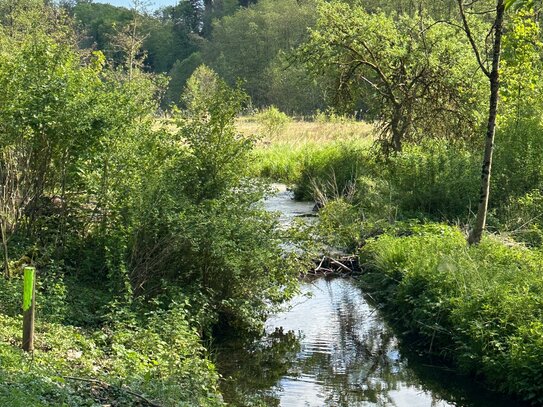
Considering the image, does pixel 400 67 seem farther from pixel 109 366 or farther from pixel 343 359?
pixel 109 366

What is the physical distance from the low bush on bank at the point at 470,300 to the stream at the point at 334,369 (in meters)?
0.32

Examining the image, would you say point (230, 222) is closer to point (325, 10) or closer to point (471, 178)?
point (471, 178)

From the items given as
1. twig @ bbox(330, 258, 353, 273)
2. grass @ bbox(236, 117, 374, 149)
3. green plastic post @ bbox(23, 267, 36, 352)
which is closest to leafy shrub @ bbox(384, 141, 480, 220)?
twig @ bbox(330, 258, 353, 273)

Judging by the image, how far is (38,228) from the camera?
10.8 m

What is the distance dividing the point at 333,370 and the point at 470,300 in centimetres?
200

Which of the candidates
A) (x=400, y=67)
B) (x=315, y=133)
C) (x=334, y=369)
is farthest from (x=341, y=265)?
(x=315, y=133)

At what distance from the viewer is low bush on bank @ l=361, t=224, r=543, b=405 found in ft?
26.7

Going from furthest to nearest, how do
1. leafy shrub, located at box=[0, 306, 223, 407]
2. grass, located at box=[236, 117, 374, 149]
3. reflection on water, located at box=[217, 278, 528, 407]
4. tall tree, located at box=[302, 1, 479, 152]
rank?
grass, located at box=[236, 117, 374, 149], tall tree, located at box=[302, 1, 479, 152], reflection on water, located at box=[217, 278, 528, 407], leafy shrub, located at box=[0, 306, 223, 407]

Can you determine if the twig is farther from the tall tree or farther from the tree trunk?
the tall tree

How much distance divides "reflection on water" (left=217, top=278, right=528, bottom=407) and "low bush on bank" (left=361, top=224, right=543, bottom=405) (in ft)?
1.19

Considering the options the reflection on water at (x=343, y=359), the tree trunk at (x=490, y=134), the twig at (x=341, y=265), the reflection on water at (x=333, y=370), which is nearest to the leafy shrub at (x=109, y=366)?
the reflection on water at (x=333, y=370)

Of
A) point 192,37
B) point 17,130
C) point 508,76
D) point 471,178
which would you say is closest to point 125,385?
point 17,130

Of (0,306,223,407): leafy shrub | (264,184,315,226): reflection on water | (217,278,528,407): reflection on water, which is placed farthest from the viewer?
(264,184,315,226): reflection on water

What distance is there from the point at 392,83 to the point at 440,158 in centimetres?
478
